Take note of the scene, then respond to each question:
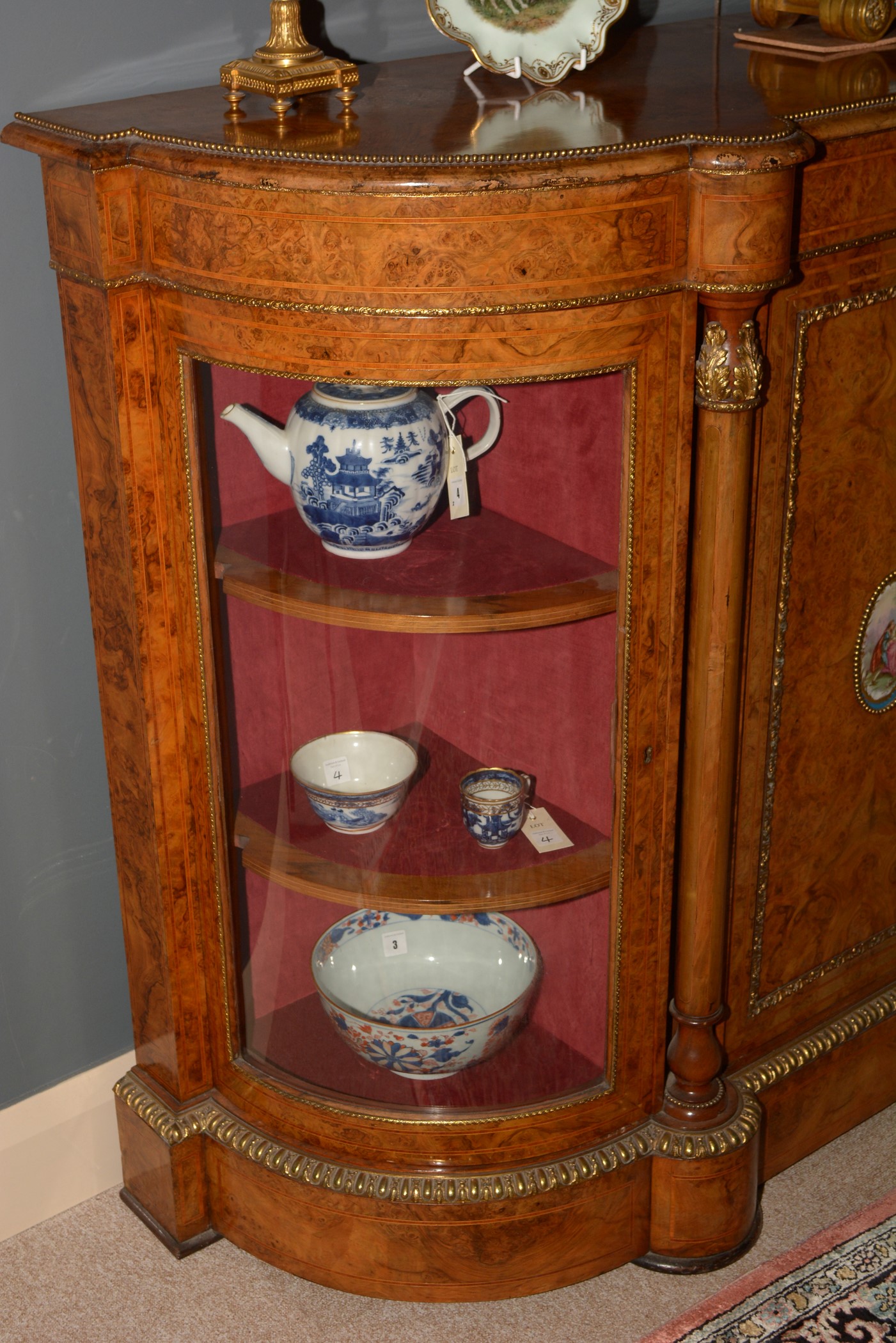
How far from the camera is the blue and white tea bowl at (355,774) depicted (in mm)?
1705

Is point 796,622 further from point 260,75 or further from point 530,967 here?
point 260,75

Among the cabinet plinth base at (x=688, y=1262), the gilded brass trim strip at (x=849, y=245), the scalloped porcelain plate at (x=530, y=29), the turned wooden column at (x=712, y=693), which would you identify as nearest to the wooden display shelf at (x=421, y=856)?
the turned wooden column at (x=712, y=693)

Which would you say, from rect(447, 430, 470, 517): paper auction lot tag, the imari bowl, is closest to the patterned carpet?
the imari bowl

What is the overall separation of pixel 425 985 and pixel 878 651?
2.34 ft

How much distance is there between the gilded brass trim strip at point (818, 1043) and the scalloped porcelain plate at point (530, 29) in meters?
1.25

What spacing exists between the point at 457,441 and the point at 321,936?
632mm

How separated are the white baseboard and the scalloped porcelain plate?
1398 millimetres

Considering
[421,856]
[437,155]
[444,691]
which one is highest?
[437,155]

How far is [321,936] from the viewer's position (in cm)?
183

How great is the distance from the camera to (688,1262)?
1923 mm

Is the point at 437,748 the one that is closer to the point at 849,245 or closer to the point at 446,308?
the point at 446,308

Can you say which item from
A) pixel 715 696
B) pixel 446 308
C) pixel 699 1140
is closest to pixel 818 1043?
pixel 699 1140

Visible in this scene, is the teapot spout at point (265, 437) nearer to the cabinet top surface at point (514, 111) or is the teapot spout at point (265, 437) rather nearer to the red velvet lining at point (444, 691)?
the red velvet lining at point (444, 691)

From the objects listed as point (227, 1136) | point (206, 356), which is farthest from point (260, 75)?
point (227, 1136)
